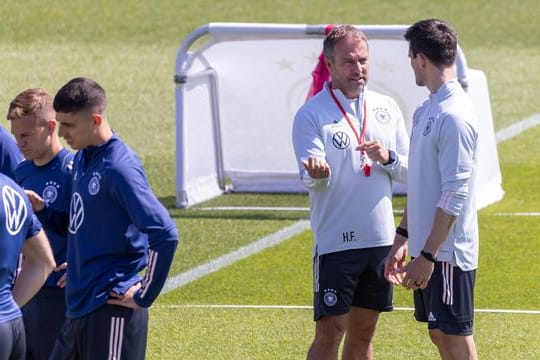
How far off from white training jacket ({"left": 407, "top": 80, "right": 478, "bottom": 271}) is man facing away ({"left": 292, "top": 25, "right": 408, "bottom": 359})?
44cm

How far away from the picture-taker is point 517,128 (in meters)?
18.2

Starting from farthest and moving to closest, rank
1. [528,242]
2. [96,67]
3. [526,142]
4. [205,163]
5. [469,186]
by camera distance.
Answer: [96,67] → [526,142] → [205,163] → [528,242] → [469,186]

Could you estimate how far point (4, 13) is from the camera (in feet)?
91.3

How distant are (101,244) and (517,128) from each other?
1313 centimetres

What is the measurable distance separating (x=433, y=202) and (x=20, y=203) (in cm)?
213

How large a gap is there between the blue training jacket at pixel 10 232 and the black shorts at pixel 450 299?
2119 mm

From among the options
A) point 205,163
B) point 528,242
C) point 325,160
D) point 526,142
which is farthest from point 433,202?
point 526,142

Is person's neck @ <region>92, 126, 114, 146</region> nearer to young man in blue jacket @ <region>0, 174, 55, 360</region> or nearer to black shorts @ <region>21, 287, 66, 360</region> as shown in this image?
young man in blue jacket @ <region>0, 174, 55, 360</region>

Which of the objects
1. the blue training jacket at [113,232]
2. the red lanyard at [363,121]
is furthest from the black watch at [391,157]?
the blue training jacket at [113,232]

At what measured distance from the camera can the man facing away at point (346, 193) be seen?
23.0ft

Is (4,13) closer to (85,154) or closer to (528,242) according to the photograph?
(528,242)

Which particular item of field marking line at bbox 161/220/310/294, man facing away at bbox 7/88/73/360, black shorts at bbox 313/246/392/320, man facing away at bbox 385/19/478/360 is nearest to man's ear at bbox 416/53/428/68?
man facing away at bbox 385/19/478/360

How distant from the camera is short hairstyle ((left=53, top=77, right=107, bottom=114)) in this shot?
19.0 feet

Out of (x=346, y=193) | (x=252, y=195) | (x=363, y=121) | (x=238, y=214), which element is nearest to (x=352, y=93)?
(x=363, y=121)
